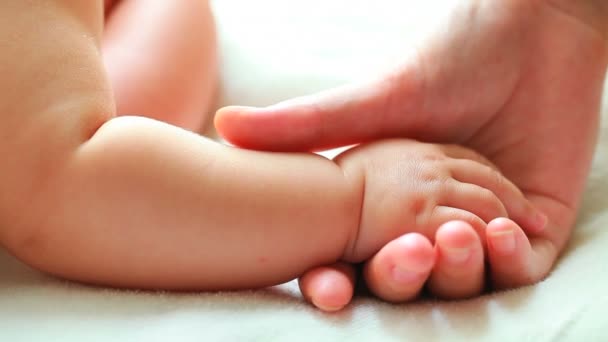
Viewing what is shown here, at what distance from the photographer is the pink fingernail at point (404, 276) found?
51 centimetres

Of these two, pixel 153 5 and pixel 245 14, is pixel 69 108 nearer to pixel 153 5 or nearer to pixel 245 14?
pixel 153 5

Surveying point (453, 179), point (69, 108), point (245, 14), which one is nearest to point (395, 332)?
point (453, 179)

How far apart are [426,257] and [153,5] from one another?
54cm

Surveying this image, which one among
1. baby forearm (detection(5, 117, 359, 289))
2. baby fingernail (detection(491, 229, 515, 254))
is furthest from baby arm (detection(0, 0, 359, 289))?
baby fingernail (detection(491, 229, 515, 254))

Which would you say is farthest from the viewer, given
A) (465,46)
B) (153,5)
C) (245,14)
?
(245,14)

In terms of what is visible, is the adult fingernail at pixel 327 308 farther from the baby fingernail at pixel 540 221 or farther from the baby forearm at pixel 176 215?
the baby fingernail at pixel 540 221

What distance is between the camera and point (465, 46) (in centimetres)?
73

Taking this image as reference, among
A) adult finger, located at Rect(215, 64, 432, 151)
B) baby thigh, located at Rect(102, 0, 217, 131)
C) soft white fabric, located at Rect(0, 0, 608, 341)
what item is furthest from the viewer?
baby thigh, located at Rect(102, 0, 217, 131)

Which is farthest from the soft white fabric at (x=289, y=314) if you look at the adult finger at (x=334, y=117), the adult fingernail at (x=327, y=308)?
the adult finger at (x=334, y=117)

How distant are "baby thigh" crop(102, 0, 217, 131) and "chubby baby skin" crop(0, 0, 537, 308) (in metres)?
0.18

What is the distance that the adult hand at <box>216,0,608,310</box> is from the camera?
0.62 metres

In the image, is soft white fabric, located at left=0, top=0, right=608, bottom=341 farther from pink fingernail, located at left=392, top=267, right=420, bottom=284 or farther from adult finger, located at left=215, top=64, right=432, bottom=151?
adult finger, located at left=215, top=64, right=432, bottom=151

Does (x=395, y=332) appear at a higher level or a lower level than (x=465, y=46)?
lower

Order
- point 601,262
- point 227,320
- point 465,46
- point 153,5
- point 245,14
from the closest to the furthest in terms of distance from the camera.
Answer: point 227,320 → point 601,262 → point 465,46 → point 153,5 → point 245,14
